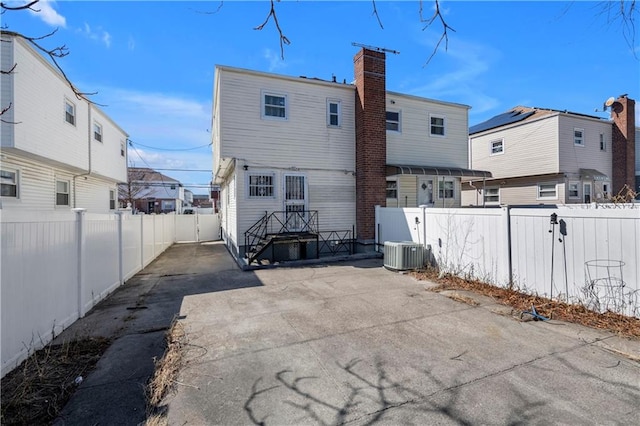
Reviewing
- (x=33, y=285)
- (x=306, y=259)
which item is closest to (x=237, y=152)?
(x=306, y=259)

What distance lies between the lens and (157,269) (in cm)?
1012

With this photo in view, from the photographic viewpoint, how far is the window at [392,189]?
1355 cm

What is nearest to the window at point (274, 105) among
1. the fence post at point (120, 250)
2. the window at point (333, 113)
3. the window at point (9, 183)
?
the window at point (333, 113)

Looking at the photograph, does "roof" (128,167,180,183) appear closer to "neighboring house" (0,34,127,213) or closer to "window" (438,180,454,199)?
"neighboring house" (0,34,127,213)

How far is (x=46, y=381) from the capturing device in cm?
325

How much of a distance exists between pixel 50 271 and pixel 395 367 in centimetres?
454

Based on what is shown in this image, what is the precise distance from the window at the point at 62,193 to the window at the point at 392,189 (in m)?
13.5

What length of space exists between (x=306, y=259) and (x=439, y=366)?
24.3ft

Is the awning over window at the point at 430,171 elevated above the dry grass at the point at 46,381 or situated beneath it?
elevated above

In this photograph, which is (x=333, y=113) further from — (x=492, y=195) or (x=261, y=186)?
(x=492, y=195)

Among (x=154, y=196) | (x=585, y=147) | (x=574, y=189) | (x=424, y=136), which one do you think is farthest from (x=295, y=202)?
(x=154, y=196)

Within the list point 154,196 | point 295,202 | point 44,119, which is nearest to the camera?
point 44,119

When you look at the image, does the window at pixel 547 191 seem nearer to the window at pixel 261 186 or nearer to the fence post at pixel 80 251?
the window at pixel 261 186

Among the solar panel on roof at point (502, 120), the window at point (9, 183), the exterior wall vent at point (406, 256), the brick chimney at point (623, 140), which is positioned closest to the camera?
the exterior wall vent at point (406, 256)
